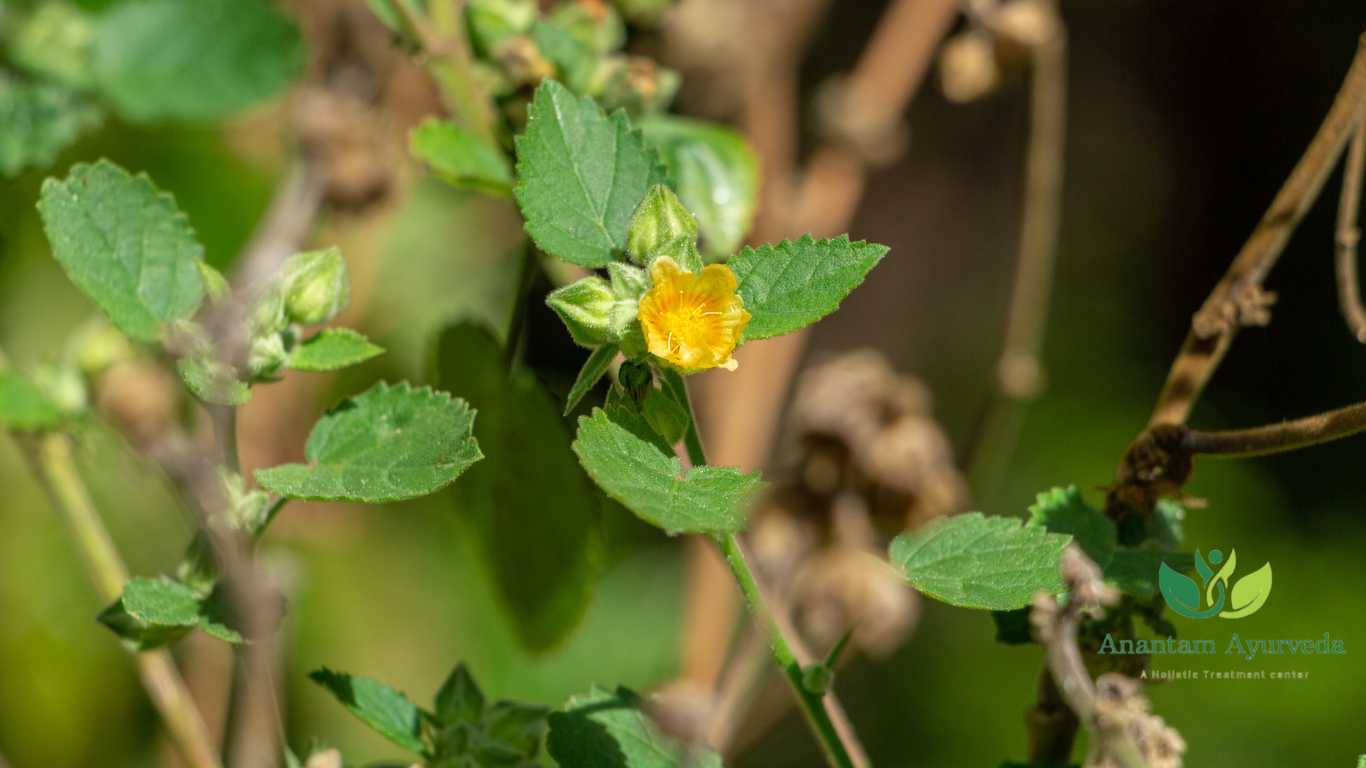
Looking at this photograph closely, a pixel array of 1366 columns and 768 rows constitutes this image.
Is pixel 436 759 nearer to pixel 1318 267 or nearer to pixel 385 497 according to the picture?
pixel 385 497

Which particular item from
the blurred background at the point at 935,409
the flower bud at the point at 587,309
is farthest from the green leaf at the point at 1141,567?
the blurred background at the point at 935,409

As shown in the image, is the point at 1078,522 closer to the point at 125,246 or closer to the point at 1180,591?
the point at 1180,591

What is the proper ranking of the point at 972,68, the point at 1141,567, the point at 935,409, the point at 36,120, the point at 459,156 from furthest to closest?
1. the point at 935,409
2. the point at 972,68
3. the point at 36,120
4. the point at 459,156
5. the point at 1141,567

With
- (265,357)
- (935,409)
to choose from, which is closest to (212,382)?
(265,357)

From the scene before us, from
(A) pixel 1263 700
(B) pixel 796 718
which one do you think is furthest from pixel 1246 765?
(B) pixel 796 718

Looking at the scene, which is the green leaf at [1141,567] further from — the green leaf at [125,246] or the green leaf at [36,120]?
the green leaf at [36,120]

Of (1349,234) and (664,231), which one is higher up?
(1349,234)

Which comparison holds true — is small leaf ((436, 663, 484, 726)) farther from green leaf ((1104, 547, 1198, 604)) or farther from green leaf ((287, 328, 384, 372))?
green leaf ((1104, 547, 1198, 604))

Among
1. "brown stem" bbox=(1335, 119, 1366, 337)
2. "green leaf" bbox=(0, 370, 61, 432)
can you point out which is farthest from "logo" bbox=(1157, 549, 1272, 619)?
"green leaf" bbox=(0, 370, 61, 432)
